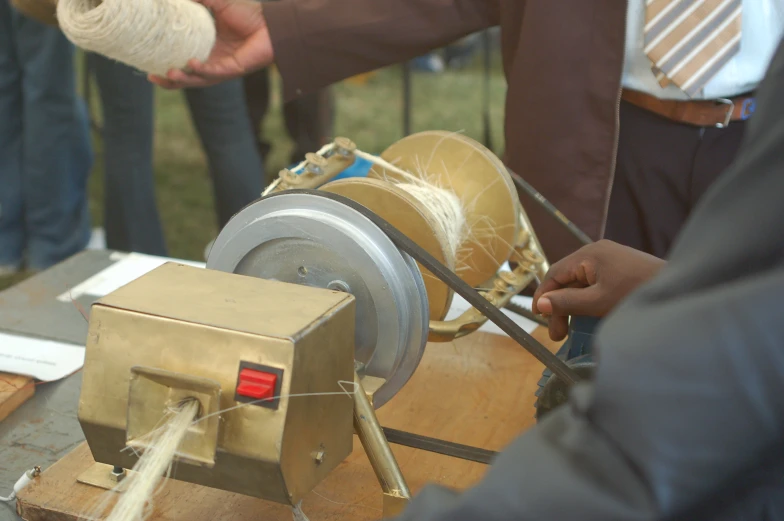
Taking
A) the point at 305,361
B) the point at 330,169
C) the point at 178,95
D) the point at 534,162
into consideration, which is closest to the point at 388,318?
the point at 305,361

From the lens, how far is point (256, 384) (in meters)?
0.72

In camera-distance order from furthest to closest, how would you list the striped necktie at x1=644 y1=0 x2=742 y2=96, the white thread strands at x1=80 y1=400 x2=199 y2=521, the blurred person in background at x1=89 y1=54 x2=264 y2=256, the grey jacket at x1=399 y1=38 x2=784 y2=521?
the blurred person in background at x1=89 y1=54 x2=264 y2=256
the striped necktie at x1=644 y1=0 x2=742 y2=96
the white thread strands at x1=80 y1=400 x2=199 y2=521
the grey jacket at x1=399 y1=38 x2=784 y2=521

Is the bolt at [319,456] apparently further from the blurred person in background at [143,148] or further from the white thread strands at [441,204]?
the blurred person in background at [143,148]

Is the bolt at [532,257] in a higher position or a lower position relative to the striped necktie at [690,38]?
lower

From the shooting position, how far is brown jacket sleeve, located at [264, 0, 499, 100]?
4.62 ft

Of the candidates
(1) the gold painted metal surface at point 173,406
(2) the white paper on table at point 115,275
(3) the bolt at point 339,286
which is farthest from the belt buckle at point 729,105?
(1) the gold painted metal surface at point 173,406

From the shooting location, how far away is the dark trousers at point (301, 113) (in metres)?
3.25

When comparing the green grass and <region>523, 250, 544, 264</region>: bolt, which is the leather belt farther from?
the green grass

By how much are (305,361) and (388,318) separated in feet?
0.59

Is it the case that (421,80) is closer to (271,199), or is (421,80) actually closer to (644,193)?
(644,193)

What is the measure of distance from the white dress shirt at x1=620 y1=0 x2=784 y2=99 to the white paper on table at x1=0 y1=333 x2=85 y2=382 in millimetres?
989

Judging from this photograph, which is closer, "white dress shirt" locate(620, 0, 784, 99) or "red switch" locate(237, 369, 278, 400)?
"red switch" locate(237, 369, 278, 400)

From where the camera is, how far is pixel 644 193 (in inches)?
57.7

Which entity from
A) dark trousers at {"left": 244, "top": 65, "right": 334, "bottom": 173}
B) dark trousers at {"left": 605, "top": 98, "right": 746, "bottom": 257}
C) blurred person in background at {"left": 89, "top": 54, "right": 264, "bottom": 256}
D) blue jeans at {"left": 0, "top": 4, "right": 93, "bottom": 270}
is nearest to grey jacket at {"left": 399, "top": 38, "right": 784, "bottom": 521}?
dark trousers at {"left": 605, "top": 98, "right": 746, "bottom": 257}
